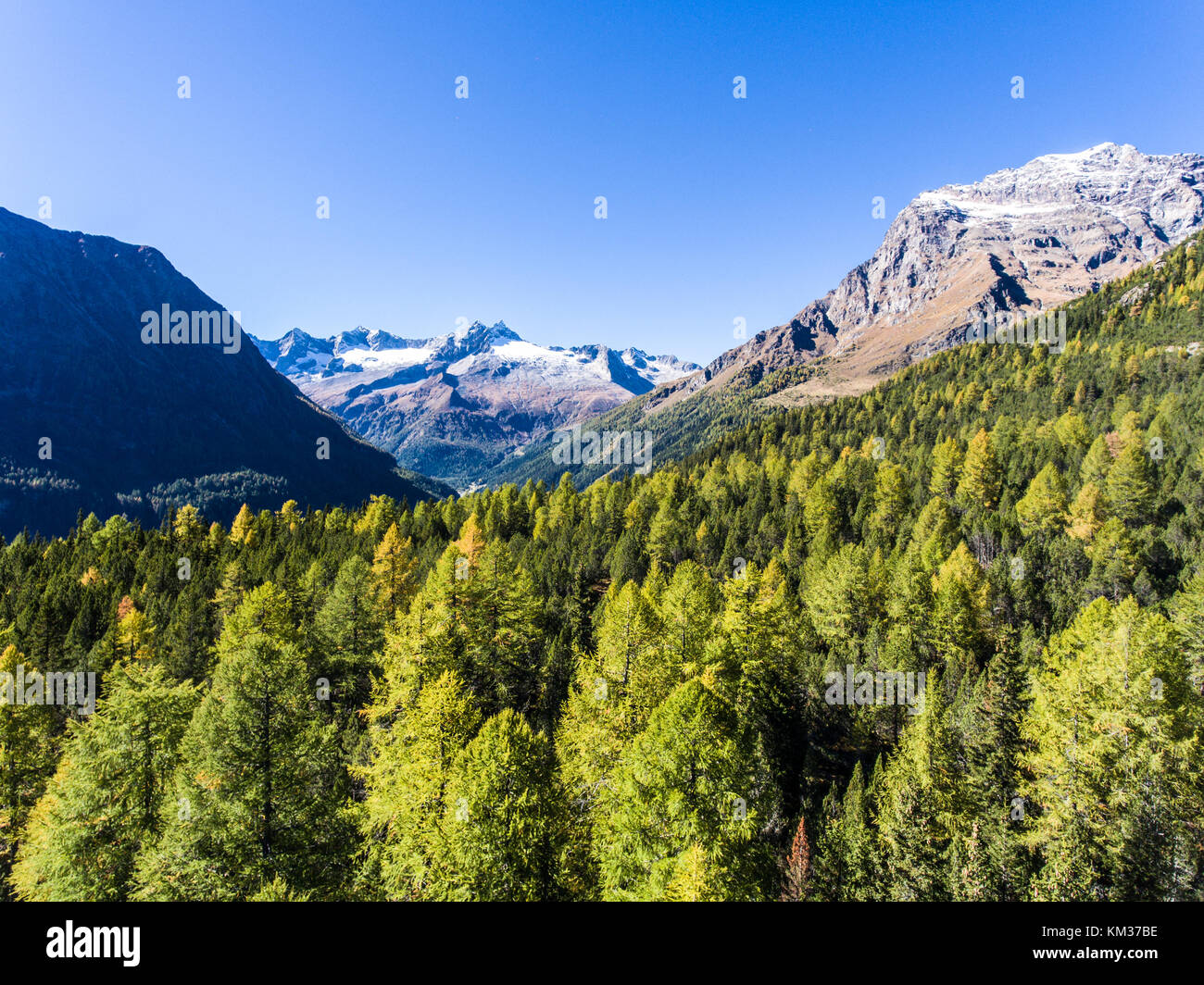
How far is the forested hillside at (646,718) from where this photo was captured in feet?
70.3

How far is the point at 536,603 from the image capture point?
39.1 metres

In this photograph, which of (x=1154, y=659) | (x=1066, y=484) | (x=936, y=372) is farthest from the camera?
(x=936, y=372)

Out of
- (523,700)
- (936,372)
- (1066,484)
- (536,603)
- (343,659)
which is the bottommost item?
(523,700)

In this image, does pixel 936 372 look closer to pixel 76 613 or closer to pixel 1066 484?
pixel 1066 484

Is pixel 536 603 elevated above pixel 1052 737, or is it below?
above

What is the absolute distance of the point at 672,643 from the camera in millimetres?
35281

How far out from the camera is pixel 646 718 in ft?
99.5

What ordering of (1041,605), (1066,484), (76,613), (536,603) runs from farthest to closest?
(1066,484)
(76,613)
(1041,605)
(536,603)

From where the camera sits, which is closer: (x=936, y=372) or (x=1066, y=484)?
(x=1066, y=484)

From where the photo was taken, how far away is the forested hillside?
21.4 m
